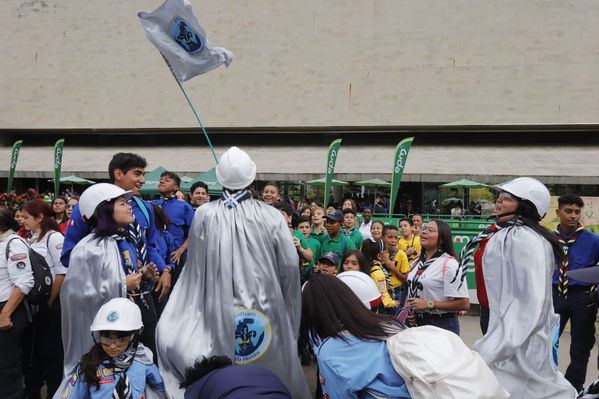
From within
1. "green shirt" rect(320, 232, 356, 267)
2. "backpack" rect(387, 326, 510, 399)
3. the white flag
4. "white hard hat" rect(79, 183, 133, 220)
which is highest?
the white flag

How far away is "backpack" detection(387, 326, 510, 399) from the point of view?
1812mm

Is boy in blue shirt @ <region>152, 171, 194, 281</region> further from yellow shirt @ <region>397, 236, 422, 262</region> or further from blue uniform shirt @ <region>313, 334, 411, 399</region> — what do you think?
yellow shirt @ <region>397, 236, 422, 262</region>

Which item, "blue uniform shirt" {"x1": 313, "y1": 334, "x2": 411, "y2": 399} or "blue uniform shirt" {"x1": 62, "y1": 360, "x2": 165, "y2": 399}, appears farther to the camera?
"blue uniform shirt" {"x1": 62, "y1": 360, "x2": 165, "y2": 399}

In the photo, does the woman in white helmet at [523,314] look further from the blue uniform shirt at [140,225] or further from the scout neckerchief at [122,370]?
the blue uniform shirt at [140,225]

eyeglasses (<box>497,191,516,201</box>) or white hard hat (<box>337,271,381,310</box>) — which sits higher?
eyeglasses (<box>497,191,516,201</box>)

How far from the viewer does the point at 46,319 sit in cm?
427

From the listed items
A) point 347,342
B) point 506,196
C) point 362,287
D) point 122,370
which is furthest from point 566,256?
point 122,370

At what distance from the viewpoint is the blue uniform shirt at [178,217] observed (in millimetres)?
5184

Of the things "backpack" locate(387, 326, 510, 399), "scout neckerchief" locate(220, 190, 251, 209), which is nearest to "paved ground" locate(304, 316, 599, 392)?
"scout neckerchief" locate(220, 190, 251, 209)

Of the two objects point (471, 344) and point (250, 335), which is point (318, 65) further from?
point (250, 335)

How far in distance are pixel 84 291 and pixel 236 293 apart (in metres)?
0.93

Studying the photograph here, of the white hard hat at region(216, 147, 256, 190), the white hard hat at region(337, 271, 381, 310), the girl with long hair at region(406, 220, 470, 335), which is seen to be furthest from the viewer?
the girl with long hair at region(406, 220, 470, 335)

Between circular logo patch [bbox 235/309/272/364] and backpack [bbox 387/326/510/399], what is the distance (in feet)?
4.79

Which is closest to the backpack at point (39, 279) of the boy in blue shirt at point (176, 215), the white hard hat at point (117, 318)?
the white hard hat at point (117, 318)
